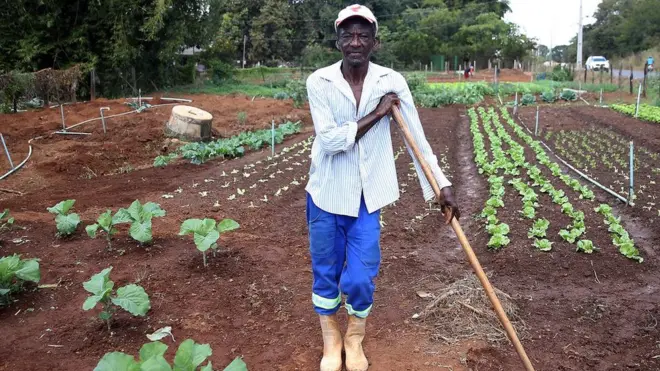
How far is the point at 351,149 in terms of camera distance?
277 centimetres

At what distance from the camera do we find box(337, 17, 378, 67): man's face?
265 cm

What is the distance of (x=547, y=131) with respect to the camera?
1290 cm

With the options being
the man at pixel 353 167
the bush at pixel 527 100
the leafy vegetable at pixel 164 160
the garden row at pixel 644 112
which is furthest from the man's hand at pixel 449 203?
the bush at pixel 527 100

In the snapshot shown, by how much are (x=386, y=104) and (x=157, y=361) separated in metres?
1.55

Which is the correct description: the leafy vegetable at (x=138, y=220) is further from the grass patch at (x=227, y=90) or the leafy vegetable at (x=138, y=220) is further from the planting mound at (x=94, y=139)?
the grass patch at (x=227, y=90)

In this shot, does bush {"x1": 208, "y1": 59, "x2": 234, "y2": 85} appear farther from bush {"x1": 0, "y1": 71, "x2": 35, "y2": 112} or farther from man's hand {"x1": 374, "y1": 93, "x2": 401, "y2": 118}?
man's hand {"x1": 374, "y1": 93, "x2": 401, "y2": 118}

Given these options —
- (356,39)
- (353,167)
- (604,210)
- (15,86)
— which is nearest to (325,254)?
(353,167)

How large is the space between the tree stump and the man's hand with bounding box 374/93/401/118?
30.0 ft

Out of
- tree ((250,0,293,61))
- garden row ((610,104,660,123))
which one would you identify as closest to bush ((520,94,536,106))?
garden row ((610,104,660,123))

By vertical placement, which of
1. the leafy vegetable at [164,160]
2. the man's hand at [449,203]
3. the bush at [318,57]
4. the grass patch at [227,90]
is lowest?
the leafy vegetable at [164,160]

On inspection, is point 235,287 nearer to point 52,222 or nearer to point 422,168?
point 422,168

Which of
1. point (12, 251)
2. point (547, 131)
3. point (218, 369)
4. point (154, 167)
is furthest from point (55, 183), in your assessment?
point (547, 131)

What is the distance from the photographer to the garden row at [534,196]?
5.01 metres

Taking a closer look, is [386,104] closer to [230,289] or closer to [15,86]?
[230,289]
